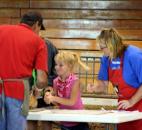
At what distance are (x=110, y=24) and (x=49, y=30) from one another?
0.91m

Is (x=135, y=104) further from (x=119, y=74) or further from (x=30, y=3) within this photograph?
(x=30, y=3)

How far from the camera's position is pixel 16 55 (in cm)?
228

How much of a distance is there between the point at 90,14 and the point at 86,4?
18 centimetres

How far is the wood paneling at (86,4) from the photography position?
6.27 meters

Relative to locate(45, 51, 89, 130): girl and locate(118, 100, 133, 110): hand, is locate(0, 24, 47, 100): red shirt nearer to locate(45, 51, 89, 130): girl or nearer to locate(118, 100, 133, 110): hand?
locate(45, 51, 89, 130): girl

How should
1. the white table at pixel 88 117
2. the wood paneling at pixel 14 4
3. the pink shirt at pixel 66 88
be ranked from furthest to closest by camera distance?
the wood paneling at pixel 14 4, the pink shirt at pixel 66 88, the white table at pixel 88 117

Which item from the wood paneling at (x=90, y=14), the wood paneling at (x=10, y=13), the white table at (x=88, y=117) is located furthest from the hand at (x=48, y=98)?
the wood paneling at (x=10, y=13)

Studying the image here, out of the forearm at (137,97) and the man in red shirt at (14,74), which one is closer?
the man in red shirt at (14,74)

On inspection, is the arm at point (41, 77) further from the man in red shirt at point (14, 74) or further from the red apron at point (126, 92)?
the red apron at point (126, 92)

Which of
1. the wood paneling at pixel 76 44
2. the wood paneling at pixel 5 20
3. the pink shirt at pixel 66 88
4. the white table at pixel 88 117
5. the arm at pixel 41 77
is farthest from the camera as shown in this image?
the wood paneling at pixel 5 20

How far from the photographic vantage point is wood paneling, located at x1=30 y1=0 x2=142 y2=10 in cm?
627

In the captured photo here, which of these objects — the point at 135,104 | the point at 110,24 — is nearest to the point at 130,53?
the point at 135,104

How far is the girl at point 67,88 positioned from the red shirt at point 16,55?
41 cm

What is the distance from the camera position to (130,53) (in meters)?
2.61
